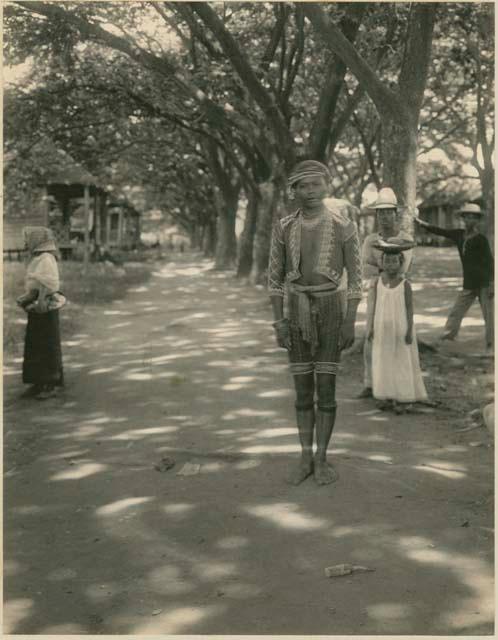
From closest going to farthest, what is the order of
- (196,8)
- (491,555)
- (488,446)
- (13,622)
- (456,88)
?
(13,622), (491,555), (488,446), (196,8), (456,88)

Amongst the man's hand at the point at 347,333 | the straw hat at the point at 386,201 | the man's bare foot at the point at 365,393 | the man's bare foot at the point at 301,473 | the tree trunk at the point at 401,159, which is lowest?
the man's bare foot at the point at 301,473

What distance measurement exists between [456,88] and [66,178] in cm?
1239

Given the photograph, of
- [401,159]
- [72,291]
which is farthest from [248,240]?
[401,159]

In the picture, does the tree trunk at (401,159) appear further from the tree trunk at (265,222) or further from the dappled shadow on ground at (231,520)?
the tree trunk at (265,222)

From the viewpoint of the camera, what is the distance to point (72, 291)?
20.2 meters

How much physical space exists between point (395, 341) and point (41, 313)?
3.61m

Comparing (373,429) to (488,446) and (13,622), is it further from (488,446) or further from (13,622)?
(13,622)

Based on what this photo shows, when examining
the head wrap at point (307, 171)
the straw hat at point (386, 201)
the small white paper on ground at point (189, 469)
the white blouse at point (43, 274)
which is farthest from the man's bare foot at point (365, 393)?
the head wrap at point (307, 171)

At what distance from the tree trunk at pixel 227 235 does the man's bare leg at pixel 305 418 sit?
2502 cm

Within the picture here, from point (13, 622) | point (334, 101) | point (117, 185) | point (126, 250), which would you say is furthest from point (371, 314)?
point (126, 250)

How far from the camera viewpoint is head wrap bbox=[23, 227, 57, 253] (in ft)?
27.2

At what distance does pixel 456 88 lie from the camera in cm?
2447

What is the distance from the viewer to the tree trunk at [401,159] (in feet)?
32.2

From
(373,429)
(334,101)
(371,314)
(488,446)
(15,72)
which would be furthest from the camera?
(15,72)
